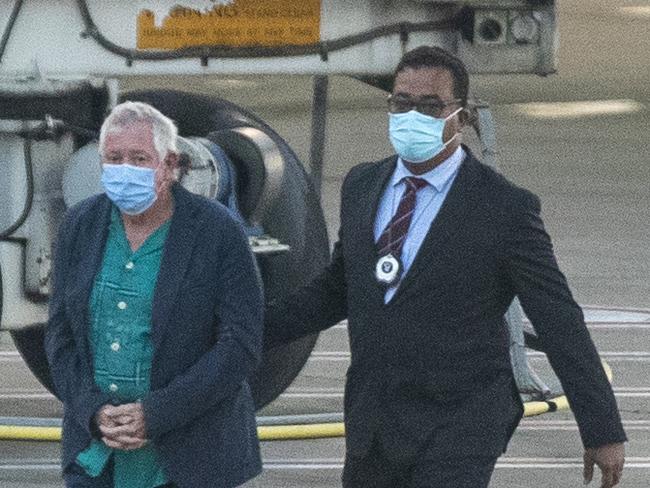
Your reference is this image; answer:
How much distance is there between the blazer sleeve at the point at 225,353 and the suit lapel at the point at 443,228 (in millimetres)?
349

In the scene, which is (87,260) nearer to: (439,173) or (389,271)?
(389,271)

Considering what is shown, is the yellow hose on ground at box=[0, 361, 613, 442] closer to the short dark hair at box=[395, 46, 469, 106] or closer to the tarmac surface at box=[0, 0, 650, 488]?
the tarmac surface at box=[0, 0, 650, 488]

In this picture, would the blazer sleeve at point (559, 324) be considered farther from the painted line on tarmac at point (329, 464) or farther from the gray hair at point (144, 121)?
the painted line on tarmac at point (329, 464)

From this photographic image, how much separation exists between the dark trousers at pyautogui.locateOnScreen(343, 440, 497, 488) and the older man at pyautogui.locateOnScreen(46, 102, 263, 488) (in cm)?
27

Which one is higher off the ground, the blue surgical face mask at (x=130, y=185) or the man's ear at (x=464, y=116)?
the man's ear at (x=464, y=116)

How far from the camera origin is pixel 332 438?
9.14 meters

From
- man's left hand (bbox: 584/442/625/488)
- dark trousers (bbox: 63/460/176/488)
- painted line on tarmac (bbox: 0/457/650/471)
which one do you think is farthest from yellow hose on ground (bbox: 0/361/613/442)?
man's left hand (bbox: 584/442/625/488)

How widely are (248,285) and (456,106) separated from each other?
2.09ft

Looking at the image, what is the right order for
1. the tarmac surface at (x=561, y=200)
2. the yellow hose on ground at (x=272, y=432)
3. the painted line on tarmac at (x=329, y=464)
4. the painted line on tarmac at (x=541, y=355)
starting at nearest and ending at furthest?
the painted line on tarmac at (x=329, y=464)
the tarmac surface at (x=561, y=200)
the yellow hose on ground at (x=272, y=432)
the painted line on tarmac at (x=541, y=355)

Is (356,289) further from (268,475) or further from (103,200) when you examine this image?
(268,475)

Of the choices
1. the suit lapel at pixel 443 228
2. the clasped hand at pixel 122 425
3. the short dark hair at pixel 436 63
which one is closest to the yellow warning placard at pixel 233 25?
the short dark hair at pixel 436 63

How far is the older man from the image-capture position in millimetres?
5484

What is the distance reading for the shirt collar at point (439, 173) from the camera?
5574 millimetres

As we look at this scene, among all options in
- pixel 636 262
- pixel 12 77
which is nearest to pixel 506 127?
pixel 636 262
